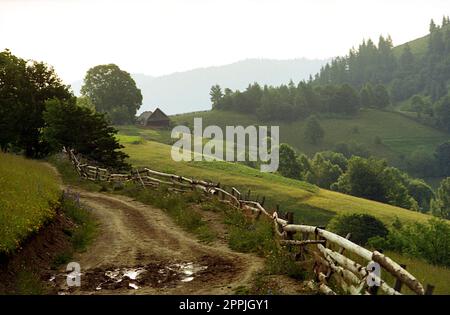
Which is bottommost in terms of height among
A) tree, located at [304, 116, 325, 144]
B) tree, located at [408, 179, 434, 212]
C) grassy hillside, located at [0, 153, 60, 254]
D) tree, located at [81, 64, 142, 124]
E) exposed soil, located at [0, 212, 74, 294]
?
tree, located at [408, 179, 434, 212]

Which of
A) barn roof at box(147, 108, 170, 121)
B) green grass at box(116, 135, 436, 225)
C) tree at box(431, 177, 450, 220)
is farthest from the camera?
barn roof at box(147, 108, 170, 121)

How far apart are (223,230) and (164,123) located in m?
117

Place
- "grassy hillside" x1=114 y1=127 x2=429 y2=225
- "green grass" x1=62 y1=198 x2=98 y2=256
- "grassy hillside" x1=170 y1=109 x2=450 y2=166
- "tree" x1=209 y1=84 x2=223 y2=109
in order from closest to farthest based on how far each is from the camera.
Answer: "green grass" x1=62 y1=198 x2=98 y2=256 < "grassy hillside" x1=114 y1=127 x2=429 y2=225 < "grassy hillside" x1=170 y1=109 x2=450 y2=166 < "tree" x1=209 y1=84 x2=223 y2=109

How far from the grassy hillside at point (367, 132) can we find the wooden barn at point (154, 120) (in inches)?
867

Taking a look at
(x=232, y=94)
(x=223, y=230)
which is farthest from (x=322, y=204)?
(x=232, y=94)

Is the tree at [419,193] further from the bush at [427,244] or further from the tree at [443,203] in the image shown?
the bush at [427,244]

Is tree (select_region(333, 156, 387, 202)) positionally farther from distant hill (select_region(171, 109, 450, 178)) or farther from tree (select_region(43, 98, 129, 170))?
tree (select_region(43, 98, 129, 170))

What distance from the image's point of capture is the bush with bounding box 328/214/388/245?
44.9 m

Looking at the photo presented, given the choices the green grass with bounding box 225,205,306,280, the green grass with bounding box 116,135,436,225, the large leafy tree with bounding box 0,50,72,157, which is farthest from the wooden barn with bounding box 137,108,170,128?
the green grass with bounding box 225,205,306,280

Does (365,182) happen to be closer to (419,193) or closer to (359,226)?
(419,193)

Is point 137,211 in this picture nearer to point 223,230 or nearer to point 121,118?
point 223,230

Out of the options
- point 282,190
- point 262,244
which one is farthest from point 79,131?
point 282,190

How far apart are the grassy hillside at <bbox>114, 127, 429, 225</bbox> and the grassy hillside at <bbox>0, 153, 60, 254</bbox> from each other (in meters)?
35.9

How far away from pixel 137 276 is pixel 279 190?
48484 mm
